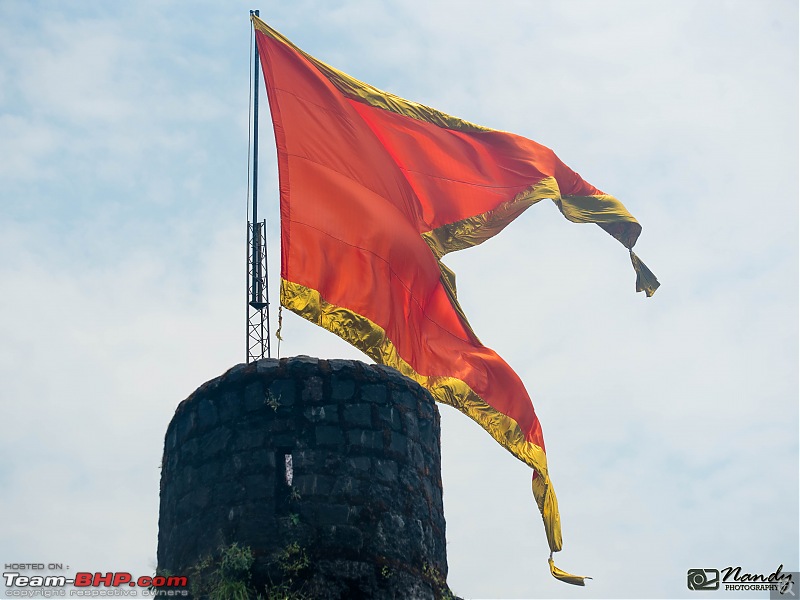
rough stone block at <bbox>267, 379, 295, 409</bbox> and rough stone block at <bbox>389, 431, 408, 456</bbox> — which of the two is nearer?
rough stone block at <bbox>267, 379, 295, 409</bbox>

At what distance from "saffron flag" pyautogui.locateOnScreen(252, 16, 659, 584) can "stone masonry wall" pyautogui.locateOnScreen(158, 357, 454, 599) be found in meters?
2.28

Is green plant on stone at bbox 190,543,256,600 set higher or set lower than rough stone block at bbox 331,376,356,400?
lower

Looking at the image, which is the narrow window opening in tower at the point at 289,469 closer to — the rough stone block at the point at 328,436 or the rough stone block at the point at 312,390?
the rough stone block at the point at 328,436

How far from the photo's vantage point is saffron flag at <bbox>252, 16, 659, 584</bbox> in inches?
591

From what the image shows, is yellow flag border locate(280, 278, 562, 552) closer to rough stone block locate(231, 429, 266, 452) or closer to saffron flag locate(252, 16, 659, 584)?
saffron flag locate(252, 16, 659, 584)

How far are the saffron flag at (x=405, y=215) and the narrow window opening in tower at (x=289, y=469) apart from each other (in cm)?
290

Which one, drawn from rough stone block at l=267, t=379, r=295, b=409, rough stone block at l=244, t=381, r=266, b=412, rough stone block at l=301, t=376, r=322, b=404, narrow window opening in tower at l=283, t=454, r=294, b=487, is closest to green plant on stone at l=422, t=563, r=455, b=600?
narrow window opening in tower at l=283, t=454, r=294, b=487

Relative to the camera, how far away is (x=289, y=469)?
456 inches

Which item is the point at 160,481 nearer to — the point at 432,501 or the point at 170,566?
the point at 170,566

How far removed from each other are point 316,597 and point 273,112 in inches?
280

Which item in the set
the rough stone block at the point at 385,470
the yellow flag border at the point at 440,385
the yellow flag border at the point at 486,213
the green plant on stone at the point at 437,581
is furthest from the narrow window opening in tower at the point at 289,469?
the yellow flag border at the point at 486,213

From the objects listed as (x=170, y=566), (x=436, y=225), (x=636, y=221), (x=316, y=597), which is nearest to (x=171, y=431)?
(x=170, y=566)

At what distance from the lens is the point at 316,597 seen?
36.0 ft

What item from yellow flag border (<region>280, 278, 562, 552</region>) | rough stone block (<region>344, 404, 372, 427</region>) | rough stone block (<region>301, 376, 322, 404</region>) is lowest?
rough stone block (<region>344, 404, 372, 427</region>)
